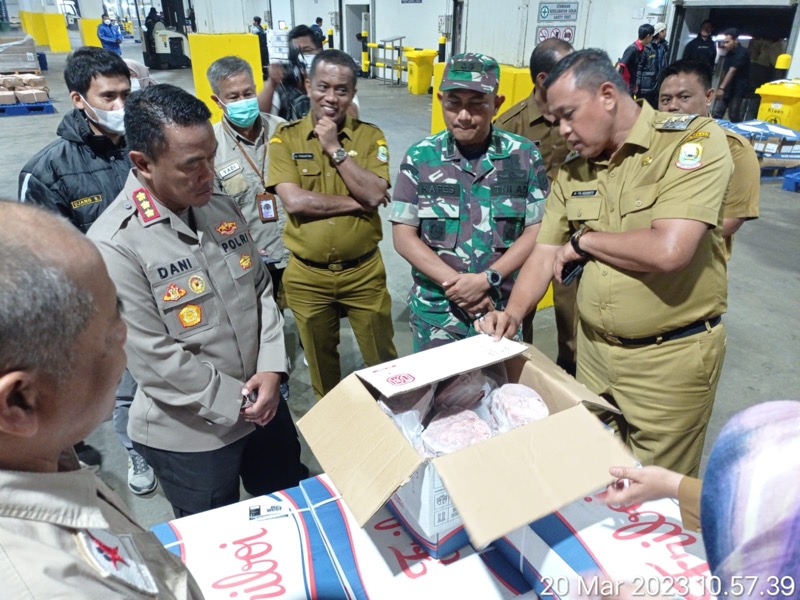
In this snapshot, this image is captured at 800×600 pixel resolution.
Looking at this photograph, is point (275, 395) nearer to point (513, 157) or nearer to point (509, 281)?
point (509, 281)

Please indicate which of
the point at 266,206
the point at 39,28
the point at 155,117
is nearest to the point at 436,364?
the point at 155,117

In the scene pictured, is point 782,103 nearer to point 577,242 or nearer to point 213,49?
point 577,242

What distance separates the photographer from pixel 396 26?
1493cm

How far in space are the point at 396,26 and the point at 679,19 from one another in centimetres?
836

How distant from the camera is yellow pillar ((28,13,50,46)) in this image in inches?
897

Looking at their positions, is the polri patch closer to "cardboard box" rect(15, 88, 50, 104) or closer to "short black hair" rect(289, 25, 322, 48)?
"short black hair" rect(289, 25, 322, 48)

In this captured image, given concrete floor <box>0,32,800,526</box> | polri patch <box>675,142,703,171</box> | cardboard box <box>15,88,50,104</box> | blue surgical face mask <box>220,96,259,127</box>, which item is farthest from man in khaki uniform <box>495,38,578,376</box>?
cardboard box <box>15,88,50,104</box>

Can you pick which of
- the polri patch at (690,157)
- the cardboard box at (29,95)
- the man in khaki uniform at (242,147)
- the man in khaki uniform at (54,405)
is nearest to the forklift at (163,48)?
the cardboard box at (29,95)

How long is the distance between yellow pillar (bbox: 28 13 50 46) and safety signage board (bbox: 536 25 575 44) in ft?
85.6

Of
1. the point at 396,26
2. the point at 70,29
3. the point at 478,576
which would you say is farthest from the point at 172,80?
the point at 70,29

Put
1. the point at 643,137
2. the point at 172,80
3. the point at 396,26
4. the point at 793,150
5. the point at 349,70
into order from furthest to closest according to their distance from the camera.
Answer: the point at 396,26 → the point at 172,80 → the point at 793,150 → the point at 349,70 → the point at 643,137

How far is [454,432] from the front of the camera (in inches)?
44.3

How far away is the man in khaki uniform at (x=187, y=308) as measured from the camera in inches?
54.4

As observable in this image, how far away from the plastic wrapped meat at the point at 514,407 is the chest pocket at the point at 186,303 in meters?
0.81
